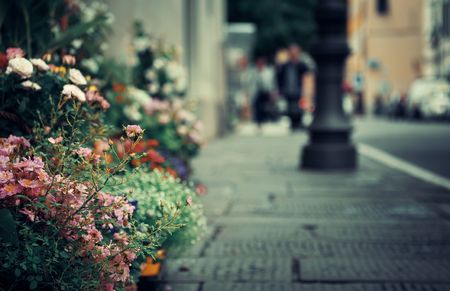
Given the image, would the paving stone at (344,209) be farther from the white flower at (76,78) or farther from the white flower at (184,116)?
the white flower at (76,78)

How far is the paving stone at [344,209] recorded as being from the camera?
19.5 feet

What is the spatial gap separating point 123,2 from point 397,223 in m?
4.67

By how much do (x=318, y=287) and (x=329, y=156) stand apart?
6.05 m

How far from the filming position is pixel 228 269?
Result: 4.10 m

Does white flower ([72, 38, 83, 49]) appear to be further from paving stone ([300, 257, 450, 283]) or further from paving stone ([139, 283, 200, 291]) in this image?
paving stone ([300, 257, 450, 283])

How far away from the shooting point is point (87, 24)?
4016 millimetres

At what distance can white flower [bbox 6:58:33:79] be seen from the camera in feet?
9.86

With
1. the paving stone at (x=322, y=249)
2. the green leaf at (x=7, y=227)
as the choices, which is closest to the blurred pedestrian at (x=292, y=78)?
the paving stone at (x=322, y=249)

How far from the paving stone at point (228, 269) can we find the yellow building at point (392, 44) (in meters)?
49.5

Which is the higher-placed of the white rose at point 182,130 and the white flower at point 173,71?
the white flower at point 173,71

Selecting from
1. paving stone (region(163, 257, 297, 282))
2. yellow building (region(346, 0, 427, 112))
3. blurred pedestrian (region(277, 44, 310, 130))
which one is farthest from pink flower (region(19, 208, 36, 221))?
yellow building (region(346, 0, 427, 112))

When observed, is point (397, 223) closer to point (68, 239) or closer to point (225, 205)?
point (225, 205)

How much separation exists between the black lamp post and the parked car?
79.2ft

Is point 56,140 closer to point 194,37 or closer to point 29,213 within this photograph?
point 29,213
